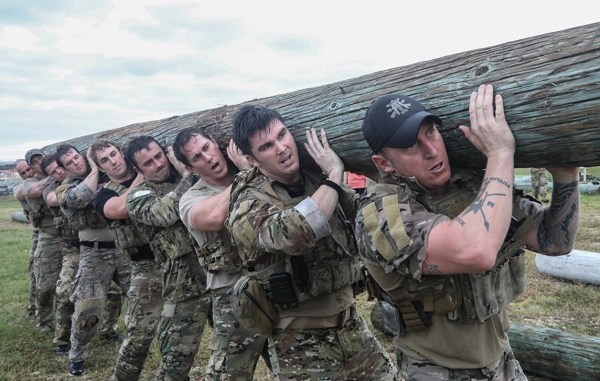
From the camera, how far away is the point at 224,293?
3.99 metres

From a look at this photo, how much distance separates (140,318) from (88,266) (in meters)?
1.45

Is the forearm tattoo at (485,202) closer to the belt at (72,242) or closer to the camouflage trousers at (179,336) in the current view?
the camouflage trousers at (179,336)

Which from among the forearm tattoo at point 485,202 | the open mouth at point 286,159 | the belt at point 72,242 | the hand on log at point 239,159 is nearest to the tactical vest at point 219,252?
the hand on log at point 239,159

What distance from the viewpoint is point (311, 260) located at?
3.08 metres

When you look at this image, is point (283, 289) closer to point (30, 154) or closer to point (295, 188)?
point (295, 188)

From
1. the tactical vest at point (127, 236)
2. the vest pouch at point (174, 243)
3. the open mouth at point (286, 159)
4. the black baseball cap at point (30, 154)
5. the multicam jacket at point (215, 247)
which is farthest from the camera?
the black baseball cap at point (30, 154)

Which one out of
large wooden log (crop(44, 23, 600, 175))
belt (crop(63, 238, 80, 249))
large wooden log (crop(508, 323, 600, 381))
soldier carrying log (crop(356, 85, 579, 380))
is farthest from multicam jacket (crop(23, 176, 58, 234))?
soldier carrying log (crop(356, 85, 579, 380))

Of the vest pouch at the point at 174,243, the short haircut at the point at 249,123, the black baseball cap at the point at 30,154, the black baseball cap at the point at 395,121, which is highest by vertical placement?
the black baseball cap at the point at 30,154

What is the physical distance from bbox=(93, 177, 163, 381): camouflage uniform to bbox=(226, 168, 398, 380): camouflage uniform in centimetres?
210

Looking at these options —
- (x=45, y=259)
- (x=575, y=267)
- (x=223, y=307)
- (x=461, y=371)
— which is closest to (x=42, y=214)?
(x=45, y=259)

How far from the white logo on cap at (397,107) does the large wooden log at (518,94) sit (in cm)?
24

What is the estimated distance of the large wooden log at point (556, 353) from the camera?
14.2 feet

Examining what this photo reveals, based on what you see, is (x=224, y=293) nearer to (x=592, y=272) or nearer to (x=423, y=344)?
(x=423, y=344)

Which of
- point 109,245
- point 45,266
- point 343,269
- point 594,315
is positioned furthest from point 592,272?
point 45,266
